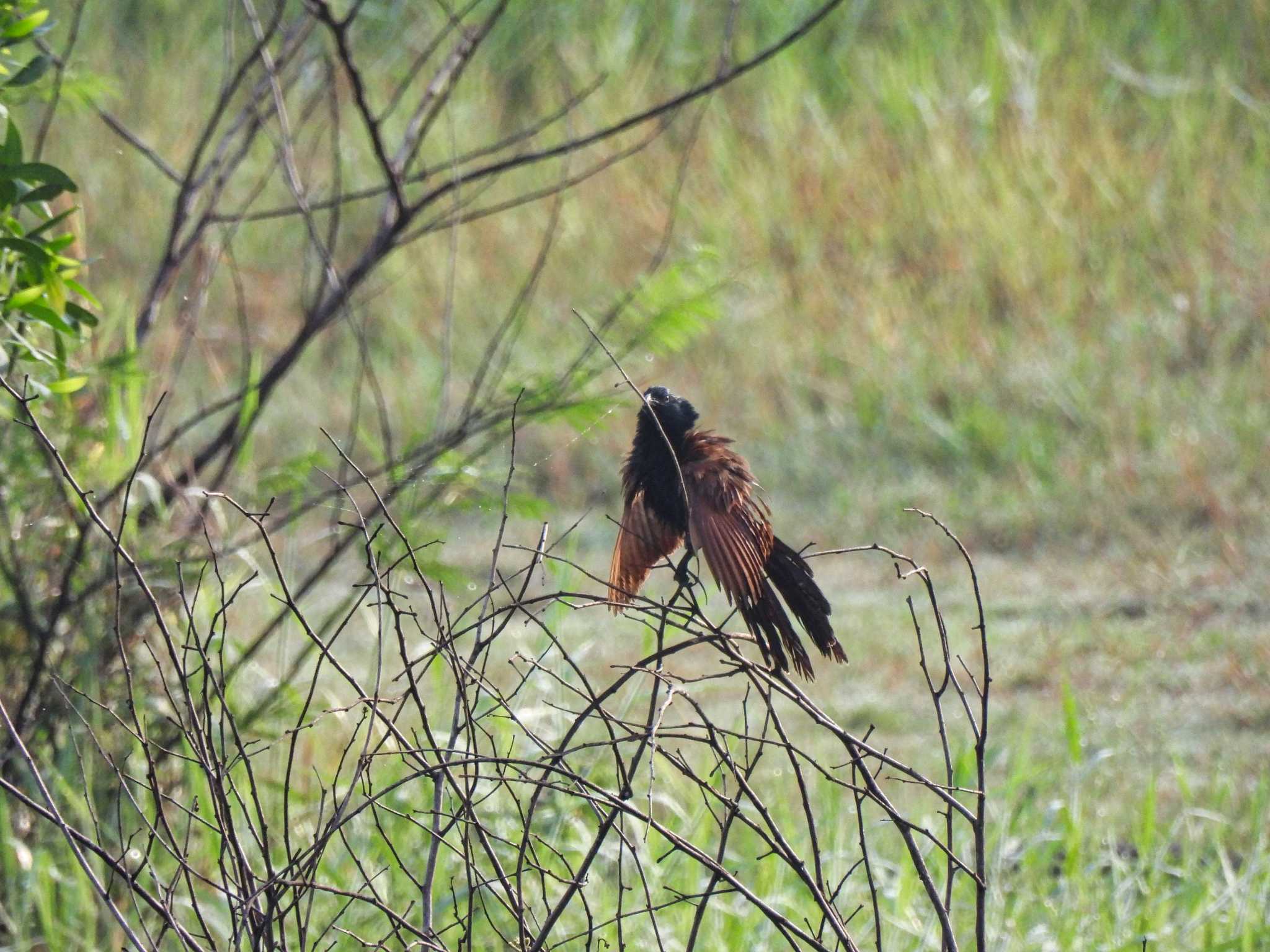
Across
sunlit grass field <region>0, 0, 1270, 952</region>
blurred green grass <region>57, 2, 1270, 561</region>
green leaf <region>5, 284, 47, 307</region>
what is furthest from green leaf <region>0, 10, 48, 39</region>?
blurred green grass <region>57, 2, 1270, 561</region>

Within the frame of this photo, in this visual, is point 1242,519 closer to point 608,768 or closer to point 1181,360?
point 1181,360

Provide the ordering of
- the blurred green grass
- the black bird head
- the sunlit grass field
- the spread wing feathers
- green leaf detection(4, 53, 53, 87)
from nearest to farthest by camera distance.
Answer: green leaf detection(4, 53, 53, 87) < the spread wing feathers < the black bird head < the sunlit grass field < the blurred green grass

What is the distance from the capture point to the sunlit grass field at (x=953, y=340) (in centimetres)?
330

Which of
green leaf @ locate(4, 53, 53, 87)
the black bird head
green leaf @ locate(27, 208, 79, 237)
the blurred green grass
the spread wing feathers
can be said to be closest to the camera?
green leaf @ locate(27, 208, 79, 237)

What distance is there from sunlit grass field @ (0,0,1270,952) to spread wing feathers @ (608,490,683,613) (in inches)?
12.6

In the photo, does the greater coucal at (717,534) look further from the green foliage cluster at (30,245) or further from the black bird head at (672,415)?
the green foliage cluster at (30,245)

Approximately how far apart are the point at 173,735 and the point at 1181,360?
471cm

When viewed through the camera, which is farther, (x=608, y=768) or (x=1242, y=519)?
(x=1242, y=519)

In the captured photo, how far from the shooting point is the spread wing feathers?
7.79 feet

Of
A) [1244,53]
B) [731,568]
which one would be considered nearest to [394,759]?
[731,568]

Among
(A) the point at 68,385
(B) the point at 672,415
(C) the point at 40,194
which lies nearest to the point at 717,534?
(B) the point at 672,415

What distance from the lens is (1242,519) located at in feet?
17.3

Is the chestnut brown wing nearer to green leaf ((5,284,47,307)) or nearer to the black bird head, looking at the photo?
the black bird head

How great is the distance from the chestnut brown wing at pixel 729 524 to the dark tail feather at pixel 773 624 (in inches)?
0.5
